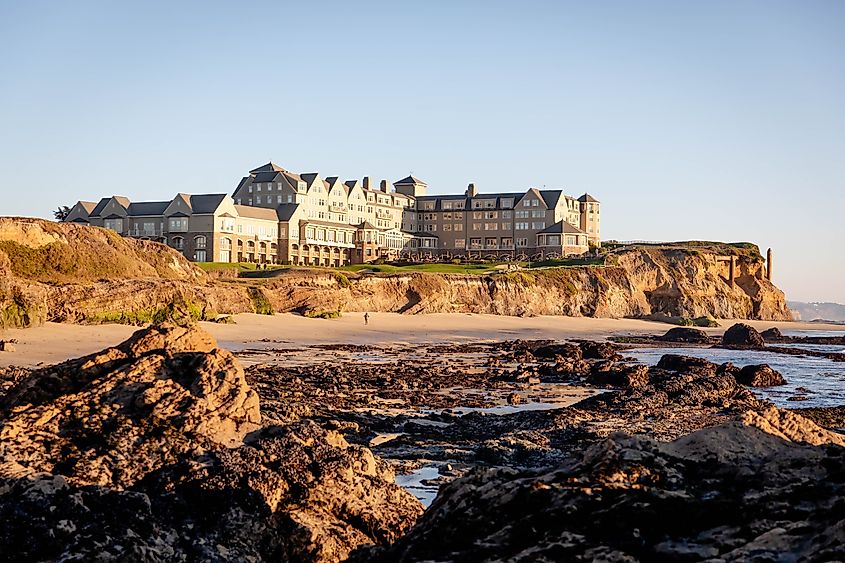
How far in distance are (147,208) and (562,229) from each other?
55.1 m

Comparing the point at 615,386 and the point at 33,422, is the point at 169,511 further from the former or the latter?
the point at 615,386

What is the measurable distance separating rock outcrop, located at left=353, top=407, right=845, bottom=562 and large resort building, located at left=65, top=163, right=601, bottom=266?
94838mm

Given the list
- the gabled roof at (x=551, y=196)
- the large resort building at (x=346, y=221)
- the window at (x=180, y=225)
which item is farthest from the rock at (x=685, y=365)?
the gabled roof at (x=551, y=196)

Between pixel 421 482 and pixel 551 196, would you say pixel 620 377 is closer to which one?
pixel 421 482

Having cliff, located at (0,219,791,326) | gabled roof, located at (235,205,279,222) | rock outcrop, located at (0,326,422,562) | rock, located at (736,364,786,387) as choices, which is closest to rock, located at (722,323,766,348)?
cliff, located at (0,219,791,326)

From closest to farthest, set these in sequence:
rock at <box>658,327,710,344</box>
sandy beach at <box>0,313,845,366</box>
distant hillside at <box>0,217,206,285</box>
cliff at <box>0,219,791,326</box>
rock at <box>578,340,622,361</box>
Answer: sandy beach at <box>0,313,845,366</box> → cliff at <box>0,219,791,326</box> → rock at <box>578,340,622,361</box> → distant hillside at <box>0,217,206,285</box> → rock at <box>658,327,710,344</box>

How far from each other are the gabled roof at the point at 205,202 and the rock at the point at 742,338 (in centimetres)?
6200

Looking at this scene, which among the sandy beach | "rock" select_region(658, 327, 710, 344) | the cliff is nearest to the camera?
the sandy beach

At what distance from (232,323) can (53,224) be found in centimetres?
1002

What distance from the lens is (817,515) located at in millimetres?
4031

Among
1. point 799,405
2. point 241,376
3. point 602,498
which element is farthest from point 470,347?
point 602,498

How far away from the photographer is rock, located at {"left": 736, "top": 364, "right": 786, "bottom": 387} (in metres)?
27.2

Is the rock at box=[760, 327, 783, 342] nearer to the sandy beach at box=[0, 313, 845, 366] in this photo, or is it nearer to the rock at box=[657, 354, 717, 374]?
the sandy beach at box=[0, 313, 845, 366]

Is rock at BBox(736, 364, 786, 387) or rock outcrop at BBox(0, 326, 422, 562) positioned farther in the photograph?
rock at BBox(736, 364, 786, 387)
